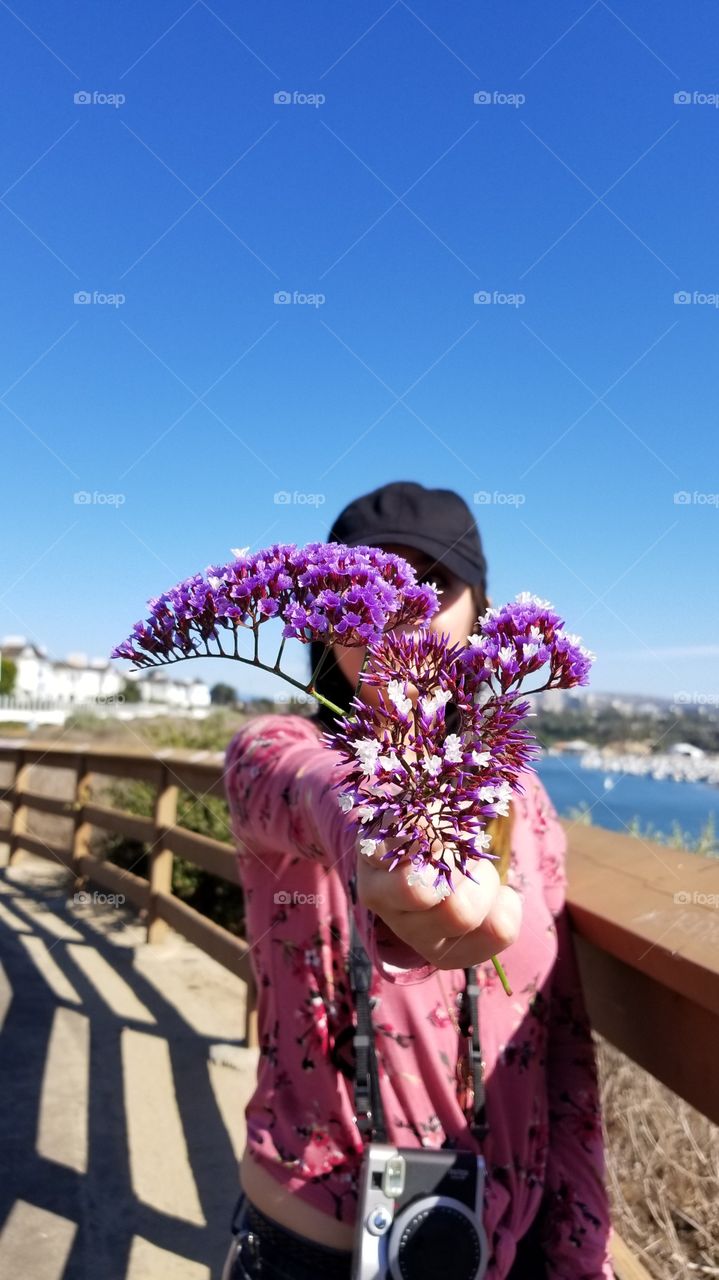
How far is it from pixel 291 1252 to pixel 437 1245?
0.26m

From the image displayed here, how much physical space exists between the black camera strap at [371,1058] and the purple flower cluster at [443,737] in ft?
2.55

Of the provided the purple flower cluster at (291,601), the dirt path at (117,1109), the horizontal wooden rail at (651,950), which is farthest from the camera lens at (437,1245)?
the dirt path at (117,1109)

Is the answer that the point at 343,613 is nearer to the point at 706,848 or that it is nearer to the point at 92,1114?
the point at 92,1114

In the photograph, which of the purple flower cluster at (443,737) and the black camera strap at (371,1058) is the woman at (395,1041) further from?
the purple flower cluster at (443,737)

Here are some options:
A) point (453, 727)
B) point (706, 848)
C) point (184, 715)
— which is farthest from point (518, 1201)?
point (184, 715)

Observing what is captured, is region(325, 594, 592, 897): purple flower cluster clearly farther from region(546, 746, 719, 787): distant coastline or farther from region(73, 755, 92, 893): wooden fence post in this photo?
region(73, 755, 92, 893): wooden fence post

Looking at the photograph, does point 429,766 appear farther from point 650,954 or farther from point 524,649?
point 650,954

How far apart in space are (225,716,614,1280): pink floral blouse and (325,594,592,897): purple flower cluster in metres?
0.64

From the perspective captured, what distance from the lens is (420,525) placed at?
1.38 meters

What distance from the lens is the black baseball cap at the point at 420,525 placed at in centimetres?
135

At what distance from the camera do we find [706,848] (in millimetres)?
4090

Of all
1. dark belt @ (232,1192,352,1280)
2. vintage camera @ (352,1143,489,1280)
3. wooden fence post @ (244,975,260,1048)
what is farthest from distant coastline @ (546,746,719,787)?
wooden fence post @ (244,975,260,1048)

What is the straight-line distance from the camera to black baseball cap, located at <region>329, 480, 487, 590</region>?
53.2 inches

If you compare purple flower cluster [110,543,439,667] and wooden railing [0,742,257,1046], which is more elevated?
purple flower cluster [110,543,439,667]
